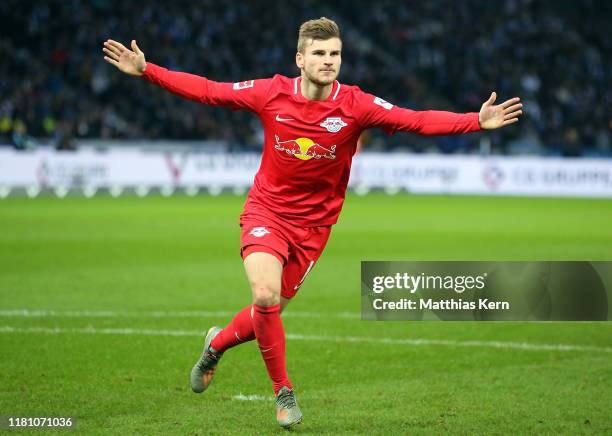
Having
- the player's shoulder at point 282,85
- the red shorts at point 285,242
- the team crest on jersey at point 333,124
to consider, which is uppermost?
the player's shoulder at point 282,85

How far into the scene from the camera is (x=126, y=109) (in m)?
34.1

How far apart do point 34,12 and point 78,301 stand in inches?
1024

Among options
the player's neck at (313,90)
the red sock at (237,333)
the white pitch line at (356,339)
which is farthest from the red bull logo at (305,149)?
the white pitch line at (356,339)

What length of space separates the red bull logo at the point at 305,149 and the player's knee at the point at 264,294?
2.75 ft

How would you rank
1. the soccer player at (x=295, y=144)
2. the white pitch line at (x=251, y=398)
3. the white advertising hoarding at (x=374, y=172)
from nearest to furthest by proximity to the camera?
the soccer player at (x=295, y=144)
the white pitch line at (x=251, y=398)
the white advertising hoarding at (x=374, y=172)

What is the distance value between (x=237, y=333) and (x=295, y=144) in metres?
1.21

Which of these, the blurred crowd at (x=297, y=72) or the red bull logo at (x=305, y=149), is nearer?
the red bull logo at (x=305, y=149)

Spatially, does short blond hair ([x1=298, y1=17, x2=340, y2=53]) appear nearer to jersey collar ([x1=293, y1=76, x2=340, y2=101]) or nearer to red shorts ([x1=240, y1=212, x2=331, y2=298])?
jersey collar ([x1=293, y1=76, x2=340, y2=101])

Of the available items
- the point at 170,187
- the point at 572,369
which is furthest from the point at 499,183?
the point at 572,369

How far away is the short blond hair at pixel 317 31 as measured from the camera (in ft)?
20.7

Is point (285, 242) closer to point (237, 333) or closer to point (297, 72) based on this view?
point (237, 333)

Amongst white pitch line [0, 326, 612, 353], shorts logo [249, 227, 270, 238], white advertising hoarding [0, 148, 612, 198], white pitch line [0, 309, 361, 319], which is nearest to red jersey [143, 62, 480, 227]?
shorts logo [249, 227, 270, 238]

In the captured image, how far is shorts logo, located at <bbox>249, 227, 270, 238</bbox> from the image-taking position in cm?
641

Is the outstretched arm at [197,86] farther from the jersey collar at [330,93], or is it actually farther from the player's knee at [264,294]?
the player's knee at [264,294]
